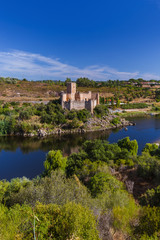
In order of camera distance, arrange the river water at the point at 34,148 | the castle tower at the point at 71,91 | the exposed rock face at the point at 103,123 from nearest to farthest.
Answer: the river water at the point at 34,148 → the exposed rock face at the point at 103,123 → the castle tower at the point at 71,91

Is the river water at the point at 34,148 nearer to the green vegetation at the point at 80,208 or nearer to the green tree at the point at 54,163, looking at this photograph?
the green tree at the point at 54,163

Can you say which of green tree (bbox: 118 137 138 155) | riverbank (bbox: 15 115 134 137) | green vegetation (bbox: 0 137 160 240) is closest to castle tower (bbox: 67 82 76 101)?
riverbank (bbox: 15 115 134 137)

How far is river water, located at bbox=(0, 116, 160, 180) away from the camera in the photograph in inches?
702

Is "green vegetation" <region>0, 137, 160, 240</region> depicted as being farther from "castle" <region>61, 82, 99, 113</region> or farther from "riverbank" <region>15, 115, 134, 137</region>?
"castle" <region>61, 82, 99, 113</region>

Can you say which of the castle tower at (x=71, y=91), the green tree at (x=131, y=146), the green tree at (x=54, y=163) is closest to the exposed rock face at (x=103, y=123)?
the castle tower at (x=71, y=91)

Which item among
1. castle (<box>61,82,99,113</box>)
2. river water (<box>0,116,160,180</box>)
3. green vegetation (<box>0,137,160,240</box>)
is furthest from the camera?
castle (<box>61,82,99,113</box>)

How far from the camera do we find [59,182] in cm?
970

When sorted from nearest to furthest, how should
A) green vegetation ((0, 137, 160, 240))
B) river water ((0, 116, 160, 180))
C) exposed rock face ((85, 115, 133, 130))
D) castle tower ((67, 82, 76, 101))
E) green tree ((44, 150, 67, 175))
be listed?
1. green vegetation ((0, 137, 160, 240))
2. green tree ((44, 150, 67, 175))
3. river water ((0, 116, 160, 180))
4. exposed rock face ((85, 115, 133, 130))
5. castle tower ((67, 82, 76, 101))

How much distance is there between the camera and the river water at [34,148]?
17.8 meters

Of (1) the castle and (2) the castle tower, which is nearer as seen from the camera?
(1) the castle

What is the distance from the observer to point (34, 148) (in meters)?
25.3

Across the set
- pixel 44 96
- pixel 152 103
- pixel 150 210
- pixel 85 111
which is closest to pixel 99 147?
pixel 150 210

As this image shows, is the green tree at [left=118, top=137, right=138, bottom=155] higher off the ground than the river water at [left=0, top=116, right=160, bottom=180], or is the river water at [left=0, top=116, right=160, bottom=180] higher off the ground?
the green tree at [left=118, top=137, right=138, bottom=155]

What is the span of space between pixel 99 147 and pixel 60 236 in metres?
11.7
